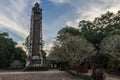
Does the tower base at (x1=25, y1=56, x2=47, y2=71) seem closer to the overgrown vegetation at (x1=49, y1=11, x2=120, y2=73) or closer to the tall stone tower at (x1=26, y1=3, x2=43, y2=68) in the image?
the tall stone tower at (x1=26, y1=3, x2=43, y2=68)

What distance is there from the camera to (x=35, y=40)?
4438 centimetres

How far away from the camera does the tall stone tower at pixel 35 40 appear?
42.8m

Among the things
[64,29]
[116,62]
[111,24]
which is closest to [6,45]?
[64,29]

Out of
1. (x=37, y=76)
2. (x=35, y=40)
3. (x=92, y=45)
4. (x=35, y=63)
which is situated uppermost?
(x=35, y=40)

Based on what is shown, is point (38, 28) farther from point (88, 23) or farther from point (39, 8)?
point (88, 23)

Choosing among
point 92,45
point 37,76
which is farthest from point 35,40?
point 37,76

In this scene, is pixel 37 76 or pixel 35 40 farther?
pixel 35 40

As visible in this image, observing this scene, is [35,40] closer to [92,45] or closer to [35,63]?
[35,63]

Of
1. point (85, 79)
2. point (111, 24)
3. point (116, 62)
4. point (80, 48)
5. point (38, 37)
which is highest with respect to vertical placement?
point (111, 24)

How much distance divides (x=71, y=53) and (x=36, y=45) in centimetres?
905

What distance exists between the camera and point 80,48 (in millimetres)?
39656

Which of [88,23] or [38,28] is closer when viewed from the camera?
[38,28]

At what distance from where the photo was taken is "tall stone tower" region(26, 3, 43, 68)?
140 ft

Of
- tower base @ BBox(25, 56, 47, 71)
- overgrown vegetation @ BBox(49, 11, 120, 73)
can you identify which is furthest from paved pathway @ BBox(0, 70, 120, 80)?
tower base @ BBox(25, 56, 47, 71)
